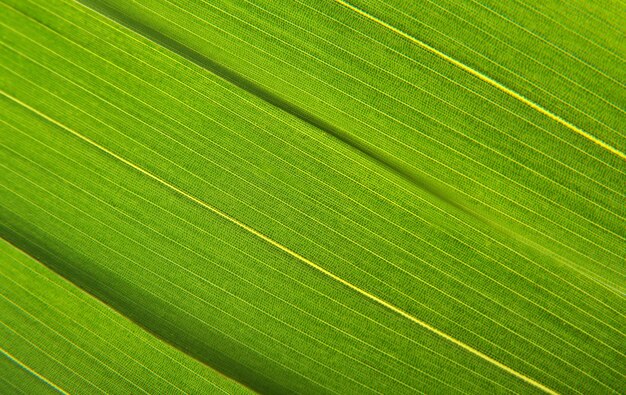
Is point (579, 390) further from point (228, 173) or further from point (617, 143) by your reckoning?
point (228, 173)

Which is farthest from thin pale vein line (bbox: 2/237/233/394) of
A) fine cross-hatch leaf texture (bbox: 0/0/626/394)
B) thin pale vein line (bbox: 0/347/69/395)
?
thin pale vein line (bbox: 0/347/69/395)

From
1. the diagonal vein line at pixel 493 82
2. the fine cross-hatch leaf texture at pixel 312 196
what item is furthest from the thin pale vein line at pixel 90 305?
the diagonal vein line at pixel 493 82

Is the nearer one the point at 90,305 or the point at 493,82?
the point at 493,82

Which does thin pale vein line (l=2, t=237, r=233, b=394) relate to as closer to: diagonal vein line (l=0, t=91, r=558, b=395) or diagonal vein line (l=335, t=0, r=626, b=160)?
diagonal vein line (l=0, t=91, r=558, b=395)

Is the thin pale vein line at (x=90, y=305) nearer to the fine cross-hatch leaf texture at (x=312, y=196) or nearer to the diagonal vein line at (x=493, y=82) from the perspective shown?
the fine cross-hatch leaf texture at (x=312, y=196)

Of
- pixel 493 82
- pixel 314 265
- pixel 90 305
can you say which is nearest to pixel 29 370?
pixel 90 305

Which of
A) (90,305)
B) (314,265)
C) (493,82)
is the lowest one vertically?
(90,305)

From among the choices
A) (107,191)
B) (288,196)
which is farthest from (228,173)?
(107,191)

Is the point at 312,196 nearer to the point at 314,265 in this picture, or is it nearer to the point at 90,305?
the point at 314,265
